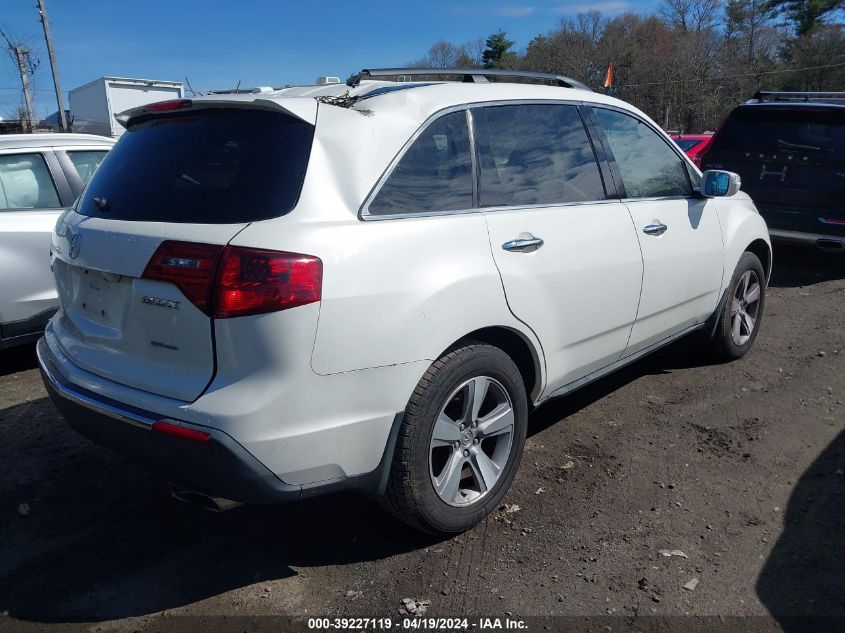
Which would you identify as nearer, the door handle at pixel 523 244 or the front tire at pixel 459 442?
the front tire at pixel 459 442

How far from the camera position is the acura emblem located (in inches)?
107

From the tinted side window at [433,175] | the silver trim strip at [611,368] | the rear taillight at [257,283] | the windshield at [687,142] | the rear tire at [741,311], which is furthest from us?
the windshield at [687,142]

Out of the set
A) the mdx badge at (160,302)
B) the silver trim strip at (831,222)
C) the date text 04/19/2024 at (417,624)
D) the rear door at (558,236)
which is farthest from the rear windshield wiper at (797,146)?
the mdx badge at (160,302)

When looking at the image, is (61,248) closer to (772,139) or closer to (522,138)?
(522,138)

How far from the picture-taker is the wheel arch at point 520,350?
2887 millimetres

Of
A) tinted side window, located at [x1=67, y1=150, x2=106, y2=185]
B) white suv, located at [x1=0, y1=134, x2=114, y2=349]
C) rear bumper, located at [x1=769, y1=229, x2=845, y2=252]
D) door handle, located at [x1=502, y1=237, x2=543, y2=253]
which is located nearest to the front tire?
door handle, located at [x1=502, y1=237, x2=543, y2=253]

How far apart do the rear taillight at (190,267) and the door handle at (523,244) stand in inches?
47.4

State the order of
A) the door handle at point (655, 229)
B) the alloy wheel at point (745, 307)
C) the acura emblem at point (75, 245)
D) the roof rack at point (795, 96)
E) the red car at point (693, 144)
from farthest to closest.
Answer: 1. the red car at point (693, 144)
2. the roof rack at point (795, 96)
3. the alloy wheel at point (745, 307)
4. the door handle at point (655, 229)
5. the acura emblem at point (75, 245)

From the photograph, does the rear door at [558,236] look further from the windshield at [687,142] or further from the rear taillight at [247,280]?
the windshield at [687,142]

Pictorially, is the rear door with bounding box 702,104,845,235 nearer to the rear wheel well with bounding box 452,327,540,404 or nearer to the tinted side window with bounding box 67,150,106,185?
the rear wheel well with bounding box 452,327,540,404

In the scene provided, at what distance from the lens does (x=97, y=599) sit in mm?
2586

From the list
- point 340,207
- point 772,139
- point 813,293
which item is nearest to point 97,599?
point 340,207

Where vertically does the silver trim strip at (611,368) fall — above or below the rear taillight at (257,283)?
below

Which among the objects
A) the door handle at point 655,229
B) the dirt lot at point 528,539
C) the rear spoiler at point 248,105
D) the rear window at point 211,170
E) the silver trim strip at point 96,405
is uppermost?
the rear spoiler at point 248,105
